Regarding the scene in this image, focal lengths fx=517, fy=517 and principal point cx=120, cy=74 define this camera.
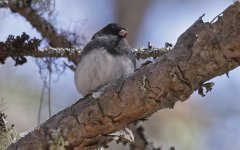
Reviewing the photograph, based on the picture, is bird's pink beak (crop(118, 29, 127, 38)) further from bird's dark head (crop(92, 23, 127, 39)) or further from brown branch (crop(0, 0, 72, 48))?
brown branch (crop(0, 0, 72, 48))

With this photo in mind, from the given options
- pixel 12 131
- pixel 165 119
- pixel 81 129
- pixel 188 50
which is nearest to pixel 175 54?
pixel 188 50

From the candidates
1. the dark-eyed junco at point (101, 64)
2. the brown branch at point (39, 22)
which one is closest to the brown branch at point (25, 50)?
the dark-eyed junco at point (101, 64)

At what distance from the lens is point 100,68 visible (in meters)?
2.05

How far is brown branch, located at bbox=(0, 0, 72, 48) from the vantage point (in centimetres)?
214

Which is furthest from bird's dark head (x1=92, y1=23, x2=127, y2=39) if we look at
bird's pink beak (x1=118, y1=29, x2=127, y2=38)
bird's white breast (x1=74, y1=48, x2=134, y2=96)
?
bird's white breast (x1=74, y1=48, x2=134, y2=96)

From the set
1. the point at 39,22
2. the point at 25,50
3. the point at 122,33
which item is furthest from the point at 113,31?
the point at 25,50

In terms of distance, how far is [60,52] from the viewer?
2.04m

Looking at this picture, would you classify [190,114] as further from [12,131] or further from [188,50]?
[188,50]

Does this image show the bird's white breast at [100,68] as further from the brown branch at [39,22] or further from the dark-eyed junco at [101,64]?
the brown branch at [39,22]

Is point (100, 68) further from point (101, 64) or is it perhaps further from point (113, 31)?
point (113, 31)

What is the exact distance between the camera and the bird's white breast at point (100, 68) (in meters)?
2.05

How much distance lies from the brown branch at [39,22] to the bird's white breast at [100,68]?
0.22m

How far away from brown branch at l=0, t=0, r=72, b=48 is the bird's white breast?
0.73ft

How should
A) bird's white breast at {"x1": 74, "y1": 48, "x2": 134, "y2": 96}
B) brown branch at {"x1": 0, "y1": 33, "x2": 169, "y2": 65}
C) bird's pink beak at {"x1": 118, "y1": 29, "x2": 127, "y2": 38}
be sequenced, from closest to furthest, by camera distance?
brown branch at {"x1": 0, "y1": 33, "x2": 169, "y2": 65} → bird's white breast at {"x1": 74, "y1": 48, "x2": 134, "y2": 96} → bird's pink beak at {"x1": 118, "y1": 29, "x2": 127, "y2": 38}
